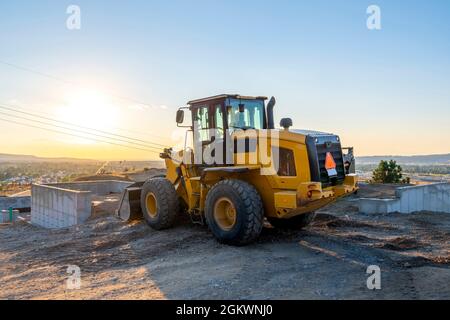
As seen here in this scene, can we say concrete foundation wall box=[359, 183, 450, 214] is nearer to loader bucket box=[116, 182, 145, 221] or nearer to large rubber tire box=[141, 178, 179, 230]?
large rubber tire box=[141, 178, 179, 230]

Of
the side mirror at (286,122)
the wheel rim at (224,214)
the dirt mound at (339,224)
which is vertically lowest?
the dirt mound at (339,224)

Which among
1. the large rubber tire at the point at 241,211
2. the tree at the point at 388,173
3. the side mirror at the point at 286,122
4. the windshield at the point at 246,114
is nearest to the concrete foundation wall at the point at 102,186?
the windshield at the point at 246,114

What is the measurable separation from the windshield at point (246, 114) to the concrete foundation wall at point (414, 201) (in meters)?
5.86

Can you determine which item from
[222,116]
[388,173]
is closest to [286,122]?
[222,116]

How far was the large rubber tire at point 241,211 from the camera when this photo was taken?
25.3ft

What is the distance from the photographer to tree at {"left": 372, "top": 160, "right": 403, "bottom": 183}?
26.5 m

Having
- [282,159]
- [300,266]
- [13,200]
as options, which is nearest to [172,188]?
[282,159]

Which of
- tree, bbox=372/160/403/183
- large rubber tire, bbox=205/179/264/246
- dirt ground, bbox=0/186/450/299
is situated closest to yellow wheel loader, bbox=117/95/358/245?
large rubber tire, bbox=205/179/264/246

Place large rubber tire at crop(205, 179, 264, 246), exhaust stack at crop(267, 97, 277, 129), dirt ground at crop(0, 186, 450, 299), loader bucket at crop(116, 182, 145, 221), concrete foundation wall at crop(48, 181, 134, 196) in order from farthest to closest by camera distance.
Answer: concrete foundation wall at crop(48, 181, 134, 196)
loader bucket at crop(116, 182, 145, 221)
exhaust stack at crop(267, 97, 277, 129)
large rubber tire at crop(205, 179, 264, 246)
dirt ground at crop(0, 186, 450, 299)

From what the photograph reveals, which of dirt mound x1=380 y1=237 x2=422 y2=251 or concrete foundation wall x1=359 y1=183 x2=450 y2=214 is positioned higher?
concrete foundation wall x1=359 y1=183 x2=450 y2=214

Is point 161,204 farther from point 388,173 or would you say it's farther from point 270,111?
point 388,173

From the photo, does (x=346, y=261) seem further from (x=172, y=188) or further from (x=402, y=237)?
(x=172, y=188)

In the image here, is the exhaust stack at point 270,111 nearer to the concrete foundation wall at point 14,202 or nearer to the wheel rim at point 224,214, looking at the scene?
the wheel rim at point 224,214

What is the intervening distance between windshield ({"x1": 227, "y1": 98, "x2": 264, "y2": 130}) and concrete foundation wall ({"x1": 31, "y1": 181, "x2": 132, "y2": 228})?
767 cm
